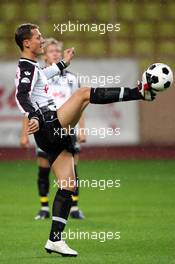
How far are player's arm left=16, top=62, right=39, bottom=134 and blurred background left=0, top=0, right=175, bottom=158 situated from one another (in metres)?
11.8

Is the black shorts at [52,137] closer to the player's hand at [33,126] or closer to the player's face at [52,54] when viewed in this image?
the player's hand at [33,126]

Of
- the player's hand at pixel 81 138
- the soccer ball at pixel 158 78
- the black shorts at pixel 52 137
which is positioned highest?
the soccer ball at pixel 158 78

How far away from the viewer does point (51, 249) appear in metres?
9.17

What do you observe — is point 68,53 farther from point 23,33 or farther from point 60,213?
point 60,213

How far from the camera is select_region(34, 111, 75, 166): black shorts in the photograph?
9203 millimetres

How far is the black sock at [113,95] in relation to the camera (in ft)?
28.7

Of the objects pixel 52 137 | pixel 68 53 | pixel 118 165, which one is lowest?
pixel 118 165

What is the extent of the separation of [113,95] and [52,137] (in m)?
0.77

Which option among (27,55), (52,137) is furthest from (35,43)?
(52,137)

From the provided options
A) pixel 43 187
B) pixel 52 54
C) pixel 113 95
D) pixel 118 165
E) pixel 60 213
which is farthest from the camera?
pixel 118 165

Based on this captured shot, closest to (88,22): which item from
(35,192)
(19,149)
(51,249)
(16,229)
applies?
(19,149)

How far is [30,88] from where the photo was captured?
9328 mm

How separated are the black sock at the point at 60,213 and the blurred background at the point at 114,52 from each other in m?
12.0

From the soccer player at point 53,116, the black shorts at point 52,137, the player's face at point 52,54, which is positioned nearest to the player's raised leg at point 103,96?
the soccer player at point 53,116
